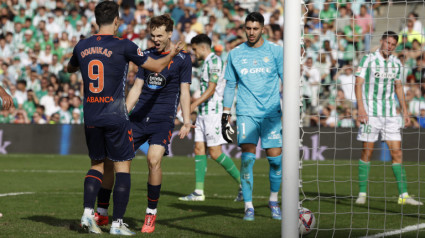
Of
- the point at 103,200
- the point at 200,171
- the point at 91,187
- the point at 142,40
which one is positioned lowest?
the point at 200,171

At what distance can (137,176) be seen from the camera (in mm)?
12523

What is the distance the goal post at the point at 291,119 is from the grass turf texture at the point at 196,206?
1.33m

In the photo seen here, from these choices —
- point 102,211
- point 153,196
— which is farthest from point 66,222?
point 153,196

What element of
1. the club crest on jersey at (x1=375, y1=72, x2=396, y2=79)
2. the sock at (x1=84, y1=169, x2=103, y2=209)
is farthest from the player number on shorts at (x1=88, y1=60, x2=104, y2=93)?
the club crest on jersey at (x1=375, y1=72, x2=396, y2=79)

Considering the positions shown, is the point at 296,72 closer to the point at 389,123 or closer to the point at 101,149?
the point at 101,149

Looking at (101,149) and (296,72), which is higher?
(296,72)

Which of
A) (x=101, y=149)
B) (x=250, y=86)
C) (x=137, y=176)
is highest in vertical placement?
(x=250, y=86)

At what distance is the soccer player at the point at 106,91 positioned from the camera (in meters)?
5.84

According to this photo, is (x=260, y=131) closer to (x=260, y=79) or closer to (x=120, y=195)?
(x=260, y=79)

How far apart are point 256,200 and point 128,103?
3.03 meters

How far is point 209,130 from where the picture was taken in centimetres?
1016

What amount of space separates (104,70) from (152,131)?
106 centimetres

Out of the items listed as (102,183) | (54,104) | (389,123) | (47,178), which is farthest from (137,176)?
(54,104)

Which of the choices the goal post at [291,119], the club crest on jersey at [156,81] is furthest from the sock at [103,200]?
the goal post at [291,119]
